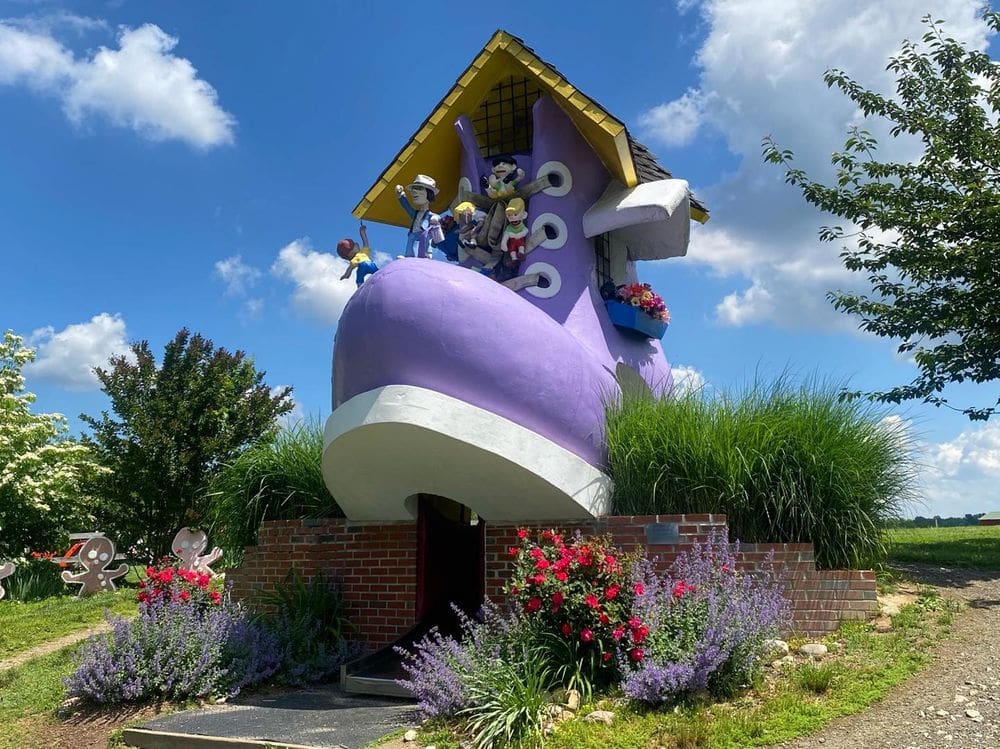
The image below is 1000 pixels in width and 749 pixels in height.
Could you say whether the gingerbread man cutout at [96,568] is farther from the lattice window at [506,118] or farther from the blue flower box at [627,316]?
the blue flower box at [627,316]

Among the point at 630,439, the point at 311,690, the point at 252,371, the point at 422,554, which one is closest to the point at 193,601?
the point at 311,690

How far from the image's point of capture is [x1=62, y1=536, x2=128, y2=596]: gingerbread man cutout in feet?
50.3

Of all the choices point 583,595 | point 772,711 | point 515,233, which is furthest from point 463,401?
point 772,711

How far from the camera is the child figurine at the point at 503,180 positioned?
345 inches

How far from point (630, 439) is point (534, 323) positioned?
4.27ft

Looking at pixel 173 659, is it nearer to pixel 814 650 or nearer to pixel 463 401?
pixel 463 401

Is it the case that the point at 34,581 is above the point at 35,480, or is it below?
below

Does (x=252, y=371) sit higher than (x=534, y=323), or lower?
higher

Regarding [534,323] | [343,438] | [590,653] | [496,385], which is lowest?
[590,653]

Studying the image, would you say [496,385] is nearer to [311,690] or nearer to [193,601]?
[311,690]

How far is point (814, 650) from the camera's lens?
5711 millimetres

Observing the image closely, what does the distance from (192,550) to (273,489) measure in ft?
21.5

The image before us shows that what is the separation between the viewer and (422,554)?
771 centimetres

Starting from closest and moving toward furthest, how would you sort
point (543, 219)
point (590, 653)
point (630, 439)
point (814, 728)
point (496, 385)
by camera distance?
point (814, 728) → point (590, 653) → point (496, 385) → point (630, 439) → point (543, 219)
